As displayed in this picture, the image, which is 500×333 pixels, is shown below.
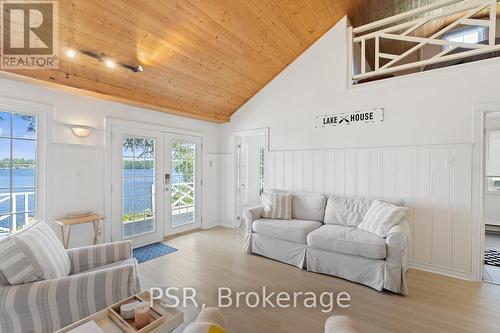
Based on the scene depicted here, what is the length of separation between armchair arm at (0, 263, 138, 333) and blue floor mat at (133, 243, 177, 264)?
1.79m

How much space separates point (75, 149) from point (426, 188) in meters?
4.77

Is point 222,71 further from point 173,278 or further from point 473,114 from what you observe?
point 473,114

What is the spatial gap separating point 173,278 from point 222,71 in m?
3.16

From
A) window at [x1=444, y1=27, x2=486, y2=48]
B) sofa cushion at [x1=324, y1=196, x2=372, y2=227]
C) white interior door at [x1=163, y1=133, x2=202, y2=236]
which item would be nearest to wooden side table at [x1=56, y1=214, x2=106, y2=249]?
white interior door at [x1=163, y1=133, x2=202, y2=236]

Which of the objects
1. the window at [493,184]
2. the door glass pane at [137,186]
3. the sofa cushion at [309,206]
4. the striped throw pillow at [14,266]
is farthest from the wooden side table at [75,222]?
the window at [493,184]

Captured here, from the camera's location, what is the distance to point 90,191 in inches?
134

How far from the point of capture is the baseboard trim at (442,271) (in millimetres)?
2850

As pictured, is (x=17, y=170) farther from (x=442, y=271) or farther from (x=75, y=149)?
(x=442, y=271)

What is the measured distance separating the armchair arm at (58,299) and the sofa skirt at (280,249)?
81.9 inches

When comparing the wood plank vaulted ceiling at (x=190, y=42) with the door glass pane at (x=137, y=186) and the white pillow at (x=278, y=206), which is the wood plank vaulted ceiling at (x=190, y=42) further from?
the white pillow at (x=278, y=206)

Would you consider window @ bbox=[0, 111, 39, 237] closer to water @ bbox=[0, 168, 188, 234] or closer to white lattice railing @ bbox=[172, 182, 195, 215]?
water @ bbox=[0, 168, 188, 234]

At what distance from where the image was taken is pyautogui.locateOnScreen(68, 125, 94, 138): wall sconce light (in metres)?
3.21

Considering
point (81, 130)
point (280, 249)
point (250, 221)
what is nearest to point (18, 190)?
point (81, 130)

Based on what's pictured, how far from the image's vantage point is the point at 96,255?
2115mm
